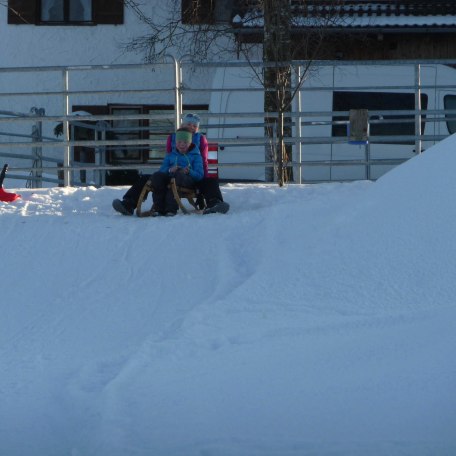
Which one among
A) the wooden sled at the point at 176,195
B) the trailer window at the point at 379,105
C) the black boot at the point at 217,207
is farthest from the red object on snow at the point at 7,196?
the trailer window at the point at 379,105

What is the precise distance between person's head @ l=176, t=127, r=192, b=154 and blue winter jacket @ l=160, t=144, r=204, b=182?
68 mm

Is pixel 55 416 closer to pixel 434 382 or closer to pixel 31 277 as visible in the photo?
pixel 434 382

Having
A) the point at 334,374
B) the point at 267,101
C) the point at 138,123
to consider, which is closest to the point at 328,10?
the point at 267,101

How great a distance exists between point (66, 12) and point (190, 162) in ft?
41.2

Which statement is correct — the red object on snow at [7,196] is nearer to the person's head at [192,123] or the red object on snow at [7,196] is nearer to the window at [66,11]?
the person's head at [192,123]

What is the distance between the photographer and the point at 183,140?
37.3ft

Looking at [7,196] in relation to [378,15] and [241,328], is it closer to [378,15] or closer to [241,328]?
[241,328]

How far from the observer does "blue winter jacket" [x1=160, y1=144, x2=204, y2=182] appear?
11352 mm

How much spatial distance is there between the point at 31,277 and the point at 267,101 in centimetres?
637

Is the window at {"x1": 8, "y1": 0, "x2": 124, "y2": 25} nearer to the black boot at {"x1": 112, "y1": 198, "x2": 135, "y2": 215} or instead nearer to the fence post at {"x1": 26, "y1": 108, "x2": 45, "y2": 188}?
the fence post at {"x1": 26, "y1": 108, "x2": 45, "y2": 188}

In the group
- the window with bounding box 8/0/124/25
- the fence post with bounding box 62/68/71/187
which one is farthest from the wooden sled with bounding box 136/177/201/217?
the window with bounding box 8/0/124/25

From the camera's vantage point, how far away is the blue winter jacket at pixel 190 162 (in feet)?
37.2

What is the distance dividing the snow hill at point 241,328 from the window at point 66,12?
12.1 m

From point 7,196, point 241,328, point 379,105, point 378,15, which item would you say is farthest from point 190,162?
point 378,15
